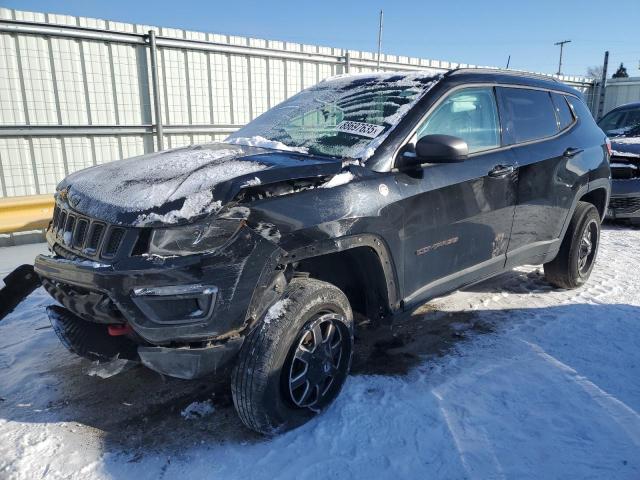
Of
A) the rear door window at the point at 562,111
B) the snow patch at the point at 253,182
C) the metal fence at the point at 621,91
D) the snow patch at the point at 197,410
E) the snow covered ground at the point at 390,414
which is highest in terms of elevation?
the metal fence at the point at 621,91

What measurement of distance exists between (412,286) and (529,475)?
118cm

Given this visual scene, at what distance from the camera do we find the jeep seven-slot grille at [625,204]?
6.89 metres

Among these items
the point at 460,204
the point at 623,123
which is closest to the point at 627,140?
the point at 623,123

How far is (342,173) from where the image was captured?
261cm

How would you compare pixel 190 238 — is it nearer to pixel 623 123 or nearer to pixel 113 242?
pixel 113 242

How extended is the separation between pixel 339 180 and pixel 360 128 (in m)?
0.63

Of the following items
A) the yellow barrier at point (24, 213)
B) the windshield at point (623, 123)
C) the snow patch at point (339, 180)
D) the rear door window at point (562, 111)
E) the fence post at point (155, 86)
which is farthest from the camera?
the windshield at point (623, 123)

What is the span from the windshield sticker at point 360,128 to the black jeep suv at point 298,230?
1 centimetres

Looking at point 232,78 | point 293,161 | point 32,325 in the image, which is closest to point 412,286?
point 293,161

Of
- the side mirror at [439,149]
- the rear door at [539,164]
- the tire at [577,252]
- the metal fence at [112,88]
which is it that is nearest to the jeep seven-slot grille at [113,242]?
the side mirror at [439,149]

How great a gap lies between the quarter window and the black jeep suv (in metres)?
0.01

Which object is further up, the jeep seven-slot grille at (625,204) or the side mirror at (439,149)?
the side mirror at (439,149)

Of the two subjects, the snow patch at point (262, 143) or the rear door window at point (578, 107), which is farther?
the rear door window at point (578, 107)

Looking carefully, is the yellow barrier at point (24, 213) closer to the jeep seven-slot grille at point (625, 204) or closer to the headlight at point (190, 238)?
the headlight at point (190, 238)
